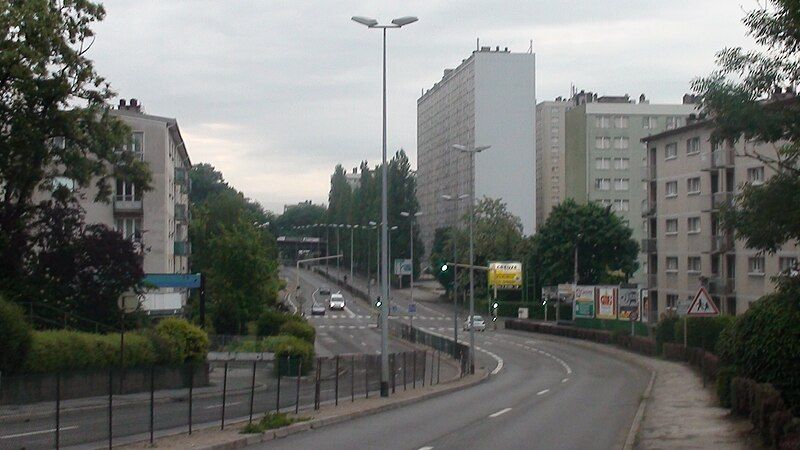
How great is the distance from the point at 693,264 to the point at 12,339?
156ft

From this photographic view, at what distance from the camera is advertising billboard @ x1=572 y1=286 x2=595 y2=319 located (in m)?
82.8

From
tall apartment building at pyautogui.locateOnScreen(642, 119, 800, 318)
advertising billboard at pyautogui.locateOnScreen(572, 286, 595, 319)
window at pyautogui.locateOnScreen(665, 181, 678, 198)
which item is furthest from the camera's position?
advertising billboard at pyautogui.locateOnScreen(572, 286, 595, 319)

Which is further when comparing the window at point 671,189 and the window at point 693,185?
the window at point 671,189

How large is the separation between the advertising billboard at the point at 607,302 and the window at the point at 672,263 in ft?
17.5

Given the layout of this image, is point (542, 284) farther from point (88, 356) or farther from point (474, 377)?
point (88, 356)

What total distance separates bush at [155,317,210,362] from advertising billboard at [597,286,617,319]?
40.7 meters

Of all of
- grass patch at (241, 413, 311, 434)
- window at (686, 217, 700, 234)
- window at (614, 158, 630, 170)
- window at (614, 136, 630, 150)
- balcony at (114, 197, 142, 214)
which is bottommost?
grass patch at (241, 413, 311, 434)

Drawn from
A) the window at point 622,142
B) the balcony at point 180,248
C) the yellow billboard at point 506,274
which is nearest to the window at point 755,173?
the balcony at point 180,248

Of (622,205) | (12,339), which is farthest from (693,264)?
(622,205)

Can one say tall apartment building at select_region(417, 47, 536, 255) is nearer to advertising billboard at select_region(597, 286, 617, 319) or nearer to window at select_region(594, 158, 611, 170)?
window at select_region(594, 158, 611, 170)

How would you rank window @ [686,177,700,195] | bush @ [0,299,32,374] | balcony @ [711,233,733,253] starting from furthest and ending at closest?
window @ [686,177,700,195] < balcony @ [711,233,733,253] < bush @ [0,299,32,374]

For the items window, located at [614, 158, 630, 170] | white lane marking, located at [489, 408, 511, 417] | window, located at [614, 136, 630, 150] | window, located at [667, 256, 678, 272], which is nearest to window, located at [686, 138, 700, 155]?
window, located at [667, 256, 678, 272]

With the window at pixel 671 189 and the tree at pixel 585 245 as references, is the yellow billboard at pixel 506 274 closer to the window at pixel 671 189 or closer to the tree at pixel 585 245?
the tree at pixel 585 245

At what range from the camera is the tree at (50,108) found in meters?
37.6
